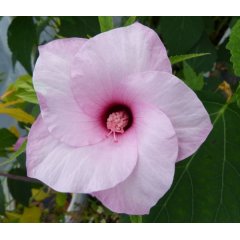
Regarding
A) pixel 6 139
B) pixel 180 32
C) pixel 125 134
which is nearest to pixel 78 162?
pixel 125 134

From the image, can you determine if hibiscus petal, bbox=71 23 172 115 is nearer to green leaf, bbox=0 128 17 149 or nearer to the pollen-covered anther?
the pollen-covered anther

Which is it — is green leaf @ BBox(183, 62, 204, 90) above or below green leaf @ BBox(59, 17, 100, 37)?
above

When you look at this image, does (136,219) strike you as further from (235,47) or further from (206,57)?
(206,57)

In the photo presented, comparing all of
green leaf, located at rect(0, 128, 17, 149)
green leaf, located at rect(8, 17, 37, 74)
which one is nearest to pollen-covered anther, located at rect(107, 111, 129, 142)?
green leaf, located at rect(0, 128, 17, 149)

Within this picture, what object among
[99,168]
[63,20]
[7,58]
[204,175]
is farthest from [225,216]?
[7,58]

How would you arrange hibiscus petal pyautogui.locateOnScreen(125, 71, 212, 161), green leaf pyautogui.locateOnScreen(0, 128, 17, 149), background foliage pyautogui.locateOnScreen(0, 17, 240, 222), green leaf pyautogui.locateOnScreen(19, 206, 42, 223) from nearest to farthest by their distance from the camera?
hibiscus petal pyautogui.locateOnScreen(125, 71, 212, 161) < background foliage pyautogui.locateOnScreen(0, 17, 240, 222) < green leaf pyautogui.locateOnScreen(0, 128, 17, 149) < green leaf pyautogui.locateOnScreen(19, 206, 42, 223)

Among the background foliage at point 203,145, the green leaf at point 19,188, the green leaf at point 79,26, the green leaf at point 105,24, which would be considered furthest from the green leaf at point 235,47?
the green leaf at point 19,188

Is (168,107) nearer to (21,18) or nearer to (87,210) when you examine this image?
(21,18)
